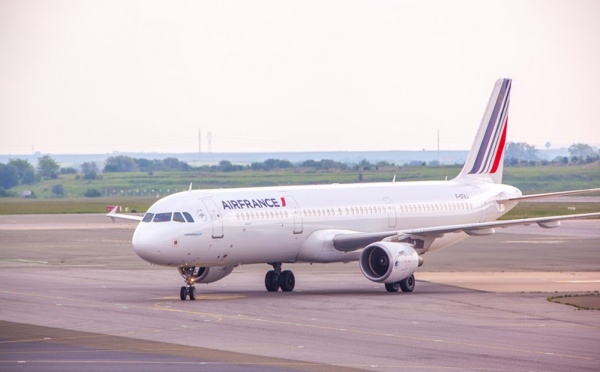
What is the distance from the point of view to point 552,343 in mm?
29688

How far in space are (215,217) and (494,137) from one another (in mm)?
18258

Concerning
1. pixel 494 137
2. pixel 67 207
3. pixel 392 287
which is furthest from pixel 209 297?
pixel 67 207

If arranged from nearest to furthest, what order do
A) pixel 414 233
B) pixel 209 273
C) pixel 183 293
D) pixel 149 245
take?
pixel 149 245 < pixel 183 293 < pixel 209 273 < pixel 414 233

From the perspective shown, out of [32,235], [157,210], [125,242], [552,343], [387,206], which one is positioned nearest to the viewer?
[552,343]

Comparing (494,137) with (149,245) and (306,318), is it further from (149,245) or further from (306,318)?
(306,318)

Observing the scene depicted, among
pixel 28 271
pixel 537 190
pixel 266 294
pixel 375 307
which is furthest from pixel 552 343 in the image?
pixel 537 190

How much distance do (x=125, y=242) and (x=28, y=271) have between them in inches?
769

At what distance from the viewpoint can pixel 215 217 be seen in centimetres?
4134

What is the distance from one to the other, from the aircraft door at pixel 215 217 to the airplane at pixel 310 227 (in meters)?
0.03

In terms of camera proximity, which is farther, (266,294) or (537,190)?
(537,190)

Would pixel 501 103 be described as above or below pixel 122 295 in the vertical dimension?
above

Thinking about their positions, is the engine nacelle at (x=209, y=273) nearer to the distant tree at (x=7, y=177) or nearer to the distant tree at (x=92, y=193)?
the distant tree at (x=92, y=193)

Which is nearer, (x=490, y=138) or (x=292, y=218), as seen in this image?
(x=292, y=218)

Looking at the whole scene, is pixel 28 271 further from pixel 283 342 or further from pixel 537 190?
pixel 537 190
